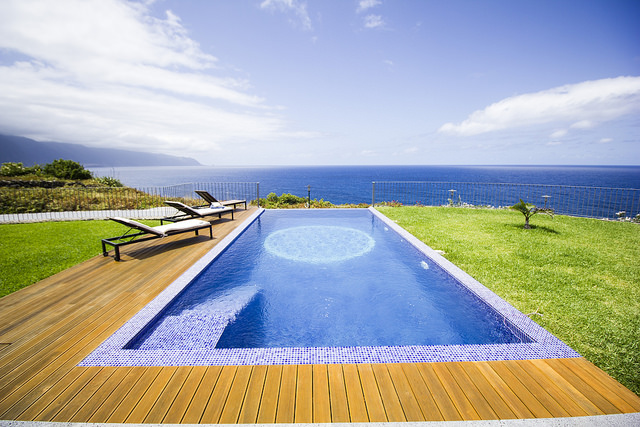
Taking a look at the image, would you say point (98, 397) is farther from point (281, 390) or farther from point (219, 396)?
point (281, 390)

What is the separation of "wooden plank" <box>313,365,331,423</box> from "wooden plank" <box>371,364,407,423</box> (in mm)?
407

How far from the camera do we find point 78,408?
5.70ft

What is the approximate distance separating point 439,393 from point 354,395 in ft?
2.12

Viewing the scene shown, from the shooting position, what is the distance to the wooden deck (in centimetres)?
170

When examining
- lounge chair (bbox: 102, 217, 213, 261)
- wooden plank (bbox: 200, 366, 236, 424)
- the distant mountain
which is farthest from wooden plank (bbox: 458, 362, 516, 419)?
the distant mountain

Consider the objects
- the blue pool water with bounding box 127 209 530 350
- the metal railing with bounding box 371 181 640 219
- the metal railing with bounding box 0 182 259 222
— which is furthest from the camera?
the metal railing with bounding box 371 181 640 219

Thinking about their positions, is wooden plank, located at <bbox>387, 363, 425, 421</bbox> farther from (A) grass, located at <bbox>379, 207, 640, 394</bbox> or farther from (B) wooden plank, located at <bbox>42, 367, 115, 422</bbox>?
(B) wooden plank, located at <bbox>42, 367, 115, 422</bbox>

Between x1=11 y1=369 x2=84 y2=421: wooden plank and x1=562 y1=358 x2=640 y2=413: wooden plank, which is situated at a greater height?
x1=11 y1=369 x2=84 y2=421: wooden plank

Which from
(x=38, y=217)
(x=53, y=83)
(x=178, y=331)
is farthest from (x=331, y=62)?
(x=178, y=331)

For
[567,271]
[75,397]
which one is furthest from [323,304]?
[567,271]

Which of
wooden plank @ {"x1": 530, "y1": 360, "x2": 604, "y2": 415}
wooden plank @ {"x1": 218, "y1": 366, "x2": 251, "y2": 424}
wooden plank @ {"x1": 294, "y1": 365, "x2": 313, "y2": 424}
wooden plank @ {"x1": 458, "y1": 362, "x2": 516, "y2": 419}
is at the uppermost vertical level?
wooden plank @ {"x1": 218, "y1": 366, "x2": 251, "y2": 424}

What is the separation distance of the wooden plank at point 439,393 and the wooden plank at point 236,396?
1406mm

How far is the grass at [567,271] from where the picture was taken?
2.58 meters

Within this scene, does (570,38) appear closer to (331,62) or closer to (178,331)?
(331,62)
